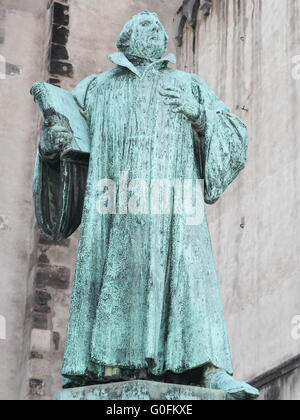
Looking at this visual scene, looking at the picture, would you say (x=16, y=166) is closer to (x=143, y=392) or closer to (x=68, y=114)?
(x=68, y=114)

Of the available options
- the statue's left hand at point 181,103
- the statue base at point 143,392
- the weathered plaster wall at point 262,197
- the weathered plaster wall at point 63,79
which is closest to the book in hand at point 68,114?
the statue's left hand at point 181,103

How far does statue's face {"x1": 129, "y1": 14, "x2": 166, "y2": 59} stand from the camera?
16.9ft

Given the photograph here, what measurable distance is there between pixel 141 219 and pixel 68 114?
1.97 ft

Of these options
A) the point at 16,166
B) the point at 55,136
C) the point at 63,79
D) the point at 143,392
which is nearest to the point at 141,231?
the point at 55,136

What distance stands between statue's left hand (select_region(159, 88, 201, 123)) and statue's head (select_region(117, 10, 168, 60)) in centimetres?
25

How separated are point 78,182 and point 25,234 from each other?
19.9 feet

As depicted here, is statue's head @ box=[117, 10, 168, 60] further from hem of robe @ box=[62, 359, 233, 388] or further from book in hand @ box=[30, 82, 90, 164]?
hem of robe @ box=[62, 359, 233, 388]

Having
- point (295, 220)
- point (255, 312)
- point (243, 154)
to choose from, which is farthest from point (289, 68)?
point (243, 154)

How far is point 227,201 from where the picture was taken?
1211cm

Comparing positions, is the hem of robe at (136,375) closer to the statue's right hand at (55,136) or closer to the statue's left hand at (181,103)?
the statue's right hand at (55,136)

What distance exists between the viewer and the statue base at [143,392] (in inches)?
167

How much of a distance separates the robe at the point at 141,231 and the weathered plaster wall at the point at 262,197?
5.86m
